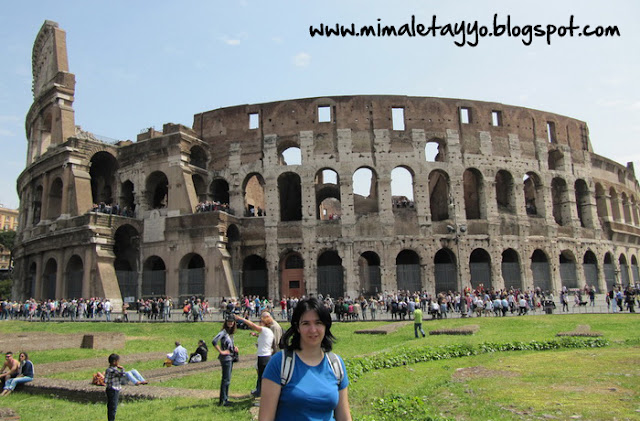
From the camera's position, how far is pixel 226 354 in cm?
741

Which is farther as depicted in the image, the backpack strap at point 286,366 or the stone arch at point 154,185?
the stone arch at point 154,185

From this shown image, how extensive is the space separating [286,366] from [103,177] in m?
36.9

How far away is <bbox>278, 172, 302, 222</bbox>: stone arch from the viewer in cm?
3456

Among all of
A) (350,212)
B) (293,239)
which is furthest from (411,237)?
(293,239)

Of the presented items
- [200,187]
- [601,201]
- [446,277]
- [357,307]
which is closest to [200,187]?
[200,187]

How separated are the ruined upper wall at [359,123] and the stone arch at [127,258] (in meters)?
7.22

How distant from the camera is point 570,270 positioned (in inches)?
1300

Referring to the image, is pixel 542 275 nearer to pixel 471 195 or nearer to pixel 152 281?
pixel 471 195

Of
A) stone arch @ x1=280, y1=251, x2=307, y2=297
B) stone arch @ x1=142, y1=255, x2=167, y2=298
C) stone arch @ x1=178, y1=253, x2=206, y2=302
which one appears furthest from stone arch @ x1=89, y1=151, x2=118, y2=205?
stone arch @ x1=280, y1=251, x2=307, y2=297

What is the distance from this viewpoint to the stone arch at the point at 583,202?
117 ft

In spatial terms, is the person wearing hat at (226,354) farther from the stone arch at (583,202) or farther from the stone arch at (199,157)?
the stone arch at (583,202)

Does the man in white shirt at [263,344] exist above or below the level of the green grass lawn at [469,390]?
above

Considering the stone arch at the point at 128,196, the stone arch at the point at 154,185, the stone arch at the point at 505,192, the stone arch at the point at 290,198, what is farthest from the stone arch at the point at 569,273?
the stone arch at the point at 128,196

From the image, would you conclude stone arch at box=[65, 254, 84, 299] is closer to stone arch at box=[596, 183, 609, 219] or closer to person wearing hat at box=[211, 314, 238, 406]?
person wearing hat at box=[211, 314, 238, 406]
